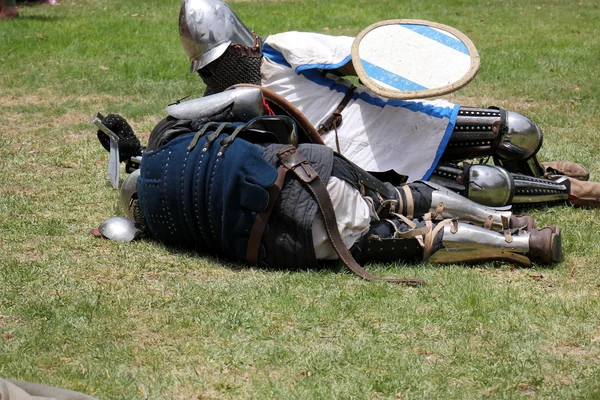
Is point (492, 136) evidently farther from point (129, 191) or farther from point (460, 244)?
point (129, 191)

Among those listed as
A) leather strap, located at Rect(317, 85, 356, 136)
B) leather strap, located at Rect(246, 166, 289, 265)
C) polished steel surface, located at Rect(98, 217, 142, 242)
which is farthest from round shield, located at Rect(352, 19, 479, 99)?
polished steel surface, located at Rect(98, 217, 142, 242)

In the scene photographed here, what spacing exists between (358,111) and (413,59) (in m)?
0.41

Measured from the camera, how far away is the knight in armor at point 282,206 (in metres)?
3.99

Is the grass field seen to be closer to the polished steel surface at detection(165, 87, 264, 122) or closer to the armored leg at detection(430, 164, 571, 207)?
the armored leg at detection(430, 164, 571, 207)

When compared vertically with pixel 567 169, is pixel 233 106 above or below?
above

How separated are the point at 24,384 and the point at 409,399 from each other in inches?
48.0

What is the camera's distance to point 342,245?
4031mm

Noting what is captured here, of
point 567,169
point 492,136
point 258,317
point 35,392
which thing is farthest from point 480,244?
point 35,392

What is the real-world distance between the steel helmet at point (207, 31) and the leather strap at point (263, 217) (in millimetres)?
1010

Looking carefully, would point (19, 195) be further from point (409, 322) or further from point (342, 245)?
point (409, 322)

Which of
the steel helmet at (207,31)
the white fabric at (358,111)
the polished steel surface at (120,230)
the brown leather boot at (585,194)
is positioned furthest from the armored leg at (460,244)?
the steel helmet at (207,31)

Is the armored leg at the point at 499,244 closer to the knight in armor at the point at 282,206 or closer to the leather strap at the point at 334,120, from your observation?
the knight in armor at the point at 282,206

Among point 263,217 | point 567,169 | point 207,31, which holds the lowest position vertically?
point 567,169

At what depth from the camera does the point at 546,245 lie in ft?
13.5
